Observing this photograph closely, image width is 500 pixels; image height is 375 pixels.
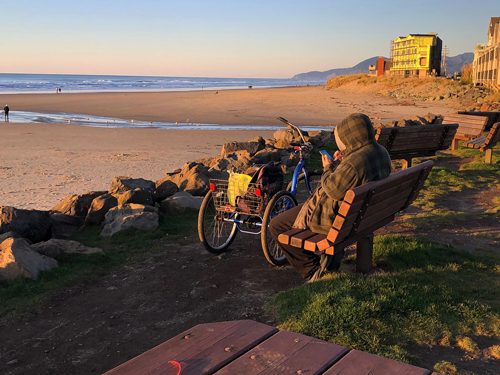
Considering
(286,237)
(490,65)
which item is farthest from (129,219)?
(490,65)

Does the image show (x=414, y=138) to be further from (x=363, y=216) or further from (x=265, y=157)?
(x=363, y=216)

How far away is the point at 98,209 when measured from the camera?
705 centimetres

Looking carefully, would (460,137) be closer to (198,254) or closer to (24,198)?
(198,254)

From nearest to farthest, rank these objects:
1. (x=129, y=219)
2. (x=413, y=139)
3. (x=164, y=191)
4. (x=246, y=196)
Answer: (x=246, y=196), (x=129, y=219), (x=164, y=191), (x=413, y=139)

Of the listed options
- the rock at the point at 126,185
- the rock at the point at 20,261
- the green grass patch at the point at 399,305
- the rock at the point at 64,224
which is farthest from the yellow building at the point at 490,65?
the rock at the point at 20,261

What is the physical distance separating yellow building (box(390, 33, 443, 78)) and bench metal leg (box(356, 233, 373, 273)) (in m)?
62.8

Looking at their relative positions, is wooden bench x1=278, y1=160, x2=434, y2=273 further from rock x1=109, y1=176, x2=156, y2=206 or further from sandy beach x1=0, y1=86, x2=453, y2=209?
sandy beach x1=0, y1=86, x2=453, y2=209

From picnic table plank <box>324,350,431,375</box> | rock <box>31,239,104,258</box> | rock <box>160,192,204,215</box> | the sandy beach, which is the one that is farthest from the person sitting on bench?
the sandy beach

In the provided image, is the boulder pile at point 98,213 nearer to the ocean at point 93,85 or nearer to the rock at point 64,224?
the rock at point 64,224

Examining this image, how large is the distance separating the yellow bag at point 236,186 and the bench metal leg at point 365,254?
155cm

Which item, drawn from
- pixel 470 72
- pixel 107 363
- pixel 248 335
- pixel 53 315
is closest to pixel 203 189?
pixel 53 315

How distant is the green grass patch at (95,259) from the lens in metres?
4.64

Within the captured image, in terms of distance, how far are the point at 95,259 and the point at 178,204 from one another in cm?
215

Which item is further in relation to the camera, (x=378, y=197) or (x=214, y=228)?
(x=214, y=228)
